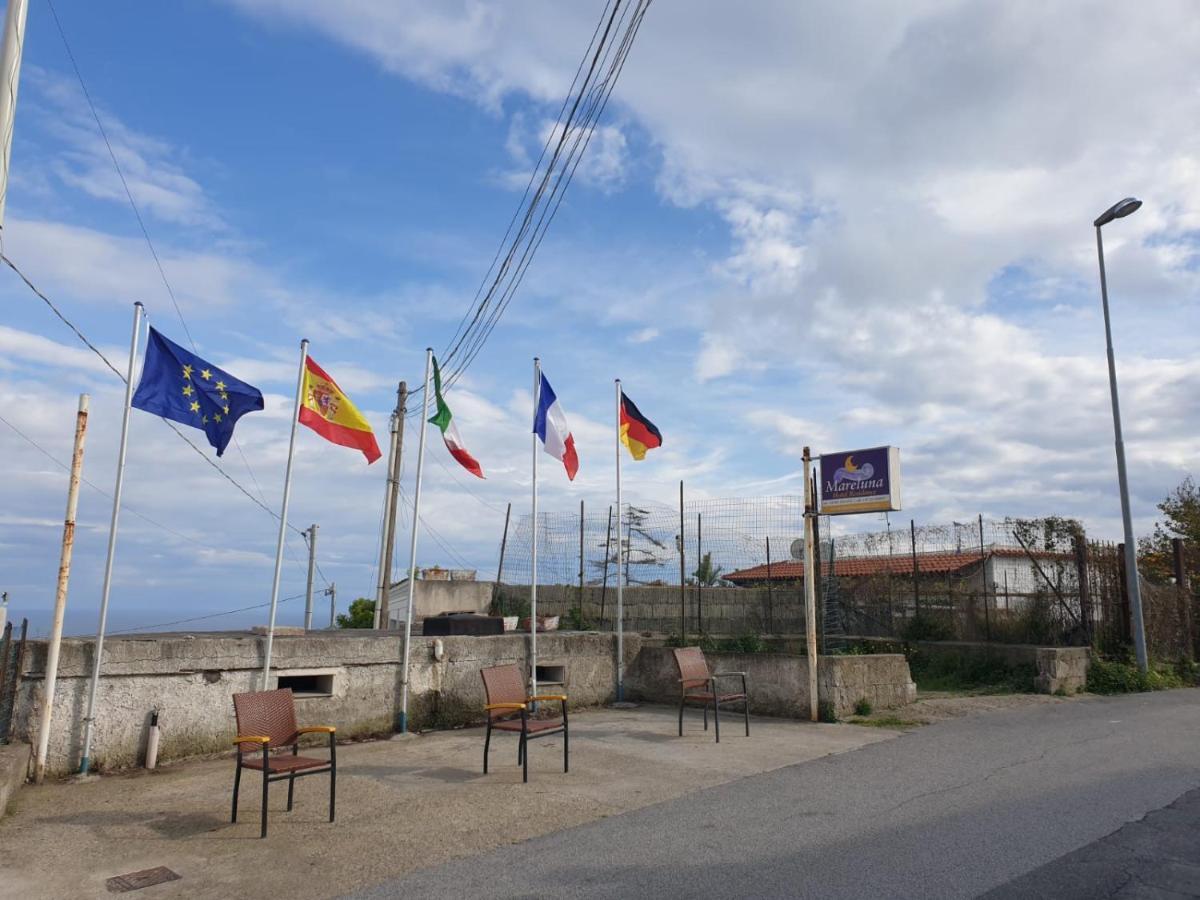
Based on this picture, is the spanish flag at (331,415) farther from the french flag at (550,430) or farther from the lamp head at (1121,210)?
the lamp head at (1121,210)

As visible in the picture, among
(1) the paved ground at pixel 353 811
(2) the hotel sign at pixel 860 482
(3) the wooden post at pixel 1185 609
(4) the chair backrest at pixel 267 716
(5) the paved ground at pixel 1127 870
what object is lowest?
(1) the paved ground at pixel 353 811

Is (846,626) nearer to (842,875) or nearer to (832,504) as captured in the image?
(832,504)

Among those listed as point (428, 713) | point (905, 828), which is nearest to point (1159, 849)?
point (905, 828)

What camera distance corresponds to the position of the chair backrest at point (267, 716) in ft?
21.4

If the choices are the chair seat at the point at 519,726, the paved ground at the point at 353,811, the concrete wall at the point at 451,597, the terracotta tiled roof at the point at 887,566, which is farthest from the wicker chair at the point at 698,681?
the concrete wall at the point at 451,597

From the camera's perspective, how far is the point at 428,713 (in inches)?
415

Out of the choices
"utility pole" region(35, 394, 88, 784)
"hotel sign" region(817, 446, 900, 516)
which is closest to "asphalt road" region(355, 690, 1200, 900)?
"hotel sign" region(817, 446, 900, 516)

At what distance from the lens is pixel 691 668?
33.5 ft

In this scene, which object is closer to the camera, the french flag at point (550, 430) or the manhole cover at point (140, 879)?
the manhole cover at point (140, 879)

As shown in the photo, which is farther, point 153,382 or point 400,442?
point 400,442

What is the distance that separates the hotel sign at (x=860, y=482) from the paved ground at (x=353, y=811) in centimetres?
282

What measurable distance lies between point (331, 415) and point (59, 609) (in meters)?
3.30

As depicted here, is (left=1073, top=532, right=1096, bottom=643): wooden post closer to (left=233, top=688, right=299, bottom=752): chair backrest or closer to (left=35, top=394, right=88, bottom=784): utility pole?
(left=233, top=688, right=299, bottom=752): chair backrest

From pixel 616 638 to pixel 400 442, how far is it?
952 centimetres
